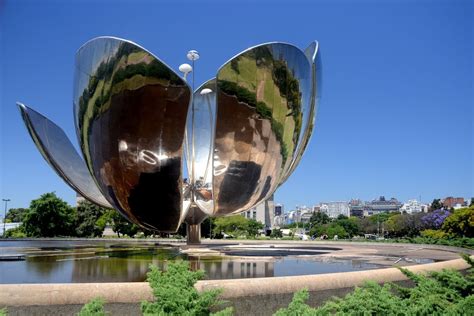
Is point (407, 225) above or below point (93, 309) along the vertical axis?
above

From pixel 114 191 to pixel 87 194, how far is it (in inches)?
142

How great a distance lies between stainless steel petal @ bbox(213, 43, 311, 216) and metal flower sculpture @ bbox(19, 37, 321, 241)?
0.02 metres

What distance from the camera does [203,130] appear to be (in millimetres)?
17953

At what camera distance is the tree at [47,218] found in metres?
32.7

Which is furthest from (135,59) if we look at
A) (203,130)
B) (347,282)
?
(203,130)

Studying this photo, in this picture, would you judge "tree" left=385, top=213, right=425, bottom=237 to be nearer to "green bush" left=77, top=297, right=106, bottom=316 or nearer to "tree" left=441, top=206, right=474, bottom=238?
"tree" left=441, top=206, right=474, bottom=238

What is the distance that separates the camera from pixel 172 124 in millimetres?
9367

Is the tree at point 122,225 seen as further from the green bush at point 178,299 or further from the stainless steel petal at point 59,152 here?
the green bush at point 178,299

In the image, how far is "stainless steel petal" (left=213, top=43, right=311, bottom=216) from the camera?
9.82 metres

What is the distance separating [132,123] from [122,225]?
106 feet

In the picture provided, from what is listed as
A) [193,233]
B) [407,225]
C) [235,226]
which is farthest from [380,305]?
[407,225]

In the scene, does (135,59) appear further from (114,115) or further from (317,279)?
(317,279)

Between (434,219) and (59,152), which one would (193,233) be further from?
(434,219)

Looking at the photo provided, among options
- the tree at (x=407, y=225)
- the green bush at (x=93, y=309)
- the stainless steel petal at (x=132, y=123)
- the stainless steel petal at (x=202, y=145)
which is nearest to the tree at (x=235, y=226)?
the tree at (x=407, y=225)
